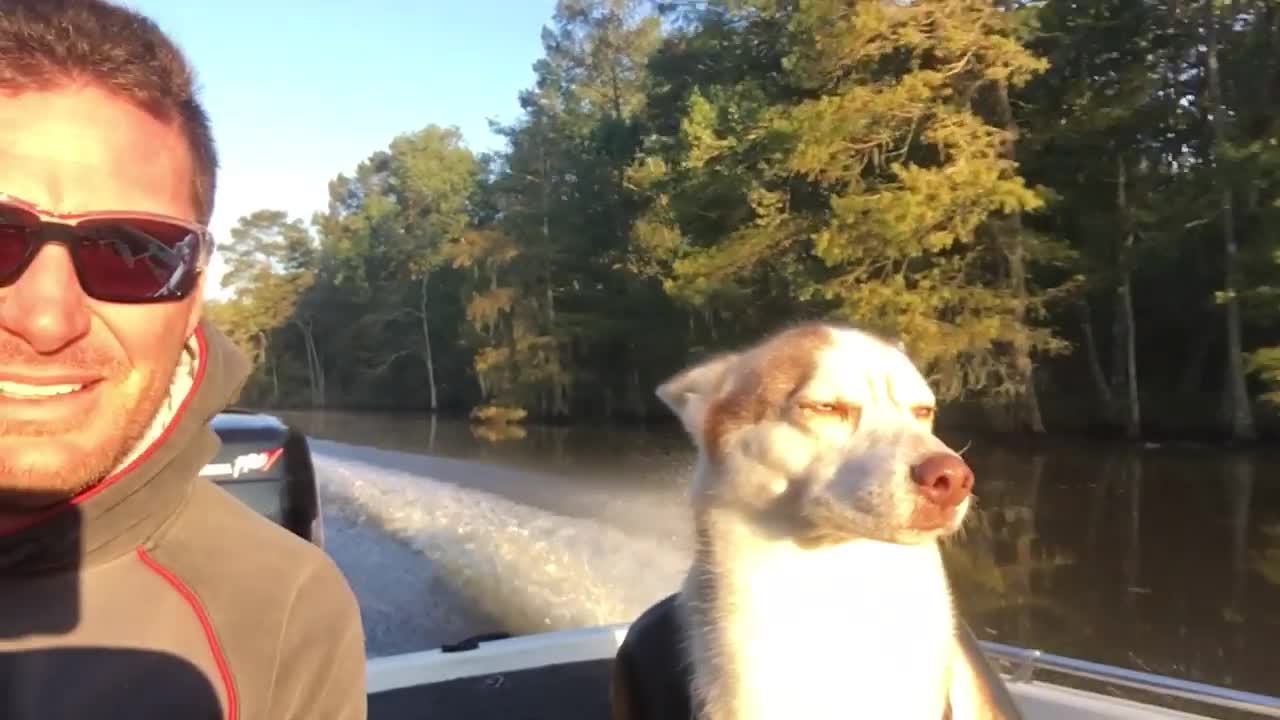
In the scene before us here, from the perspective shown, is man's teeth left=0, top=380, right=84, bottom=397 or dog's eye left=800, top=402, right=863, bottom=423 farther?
dog's eye left=800, top=402, right=863, bottom=423

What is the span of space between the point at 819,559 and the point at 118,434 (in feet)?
4.71

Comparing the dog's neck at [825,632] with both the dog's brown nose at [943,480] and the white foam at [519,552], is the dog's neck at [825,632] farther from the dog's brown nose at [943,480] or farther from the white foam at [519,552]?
the white foam at [519,552]

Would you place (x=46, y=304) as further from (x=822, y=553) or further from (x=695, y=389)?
(x=695, y=389)

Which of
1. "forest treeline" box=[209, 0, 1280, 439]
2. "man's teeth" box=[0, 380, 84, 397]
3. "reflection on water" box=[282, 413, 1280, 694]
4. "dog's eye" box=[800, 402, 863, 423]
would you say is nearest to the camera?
"man's teeth" box=[0, 380, 84, 397]

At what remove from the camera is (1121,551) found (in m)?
14.9

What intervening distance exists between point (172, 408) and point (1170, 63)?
27.5m

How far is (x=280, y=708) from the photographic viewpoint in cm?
143

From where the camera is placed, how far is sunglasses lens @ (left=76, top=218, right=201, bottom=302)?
1334mm

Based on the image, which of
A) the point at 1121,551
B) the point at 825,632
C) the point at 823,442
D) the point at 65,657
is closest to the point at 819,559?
the point at 825,632

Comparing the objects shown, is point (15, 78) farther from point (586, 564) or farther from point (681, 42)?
point (681, 42)

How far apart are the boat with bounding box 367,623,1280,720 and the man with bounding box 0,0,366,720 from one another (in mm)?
1760

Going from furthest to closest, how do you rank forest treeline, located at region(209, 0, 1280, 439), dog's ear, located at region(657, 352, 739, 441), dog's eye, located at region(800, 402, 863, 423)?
forest treeline, located at region(209, 0, 1280, 439) < dog's ear, located at region(657, 352, 739, 441) < dog's eye, located at region(800, 402, 863, 423)

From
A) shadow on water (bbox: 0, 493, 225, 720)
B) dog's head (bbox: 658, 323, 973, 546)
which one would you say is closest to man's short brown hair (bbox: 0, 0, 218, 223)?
shadow on water (bbox: 0, 493, 225, 720)

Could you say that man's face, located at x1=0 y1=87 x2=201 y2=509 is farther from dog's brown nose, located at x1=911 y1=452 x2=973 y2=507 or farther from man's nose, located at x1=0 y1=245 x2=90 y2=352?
dog's brown nose, located at x1=911 y1=452 x2=973 y2=507
